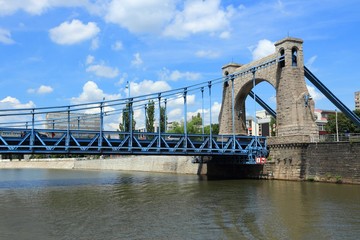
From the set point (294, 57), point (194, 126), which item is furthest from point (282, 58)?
point (194, 126)

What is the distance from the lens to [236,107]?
174ft

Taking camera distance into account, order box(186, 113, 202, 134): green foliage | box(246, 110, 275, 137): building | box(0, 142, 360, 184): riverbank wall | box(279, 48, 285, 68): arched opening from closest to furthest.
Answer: box(0, 142, 360, 184): riverbank wall → box(279, 48, 285, 68): arched opening → box(246, 110, 275, 137): building → box(186, 113, 202, 134): green foliage

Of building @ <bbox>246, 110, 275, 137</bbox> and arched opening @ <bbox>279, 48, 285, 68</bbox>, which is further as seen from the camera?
building @ <bbox>246, 110, 275, 137</bbox>

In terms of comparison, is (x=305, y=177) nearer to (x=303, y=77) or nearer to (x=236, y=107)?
(x=303, y=77)

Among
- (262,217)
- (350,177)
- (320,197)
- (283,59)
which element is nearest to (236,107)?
(283,59)

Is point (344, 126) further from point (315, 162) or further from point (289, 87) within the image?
point (315, 162)

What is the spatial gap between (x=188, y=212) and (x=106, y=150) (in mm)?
18286

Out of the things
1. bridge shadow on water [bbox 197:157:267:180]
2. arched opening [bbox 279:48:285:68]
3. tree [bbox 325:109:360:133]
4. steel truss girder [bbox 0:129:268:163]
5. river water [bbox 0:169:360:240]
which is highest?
arched opening [bbox 279:48:285:68]

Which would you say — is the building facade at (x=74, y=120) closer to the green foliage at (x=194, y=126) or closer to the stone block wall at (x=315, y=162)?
the green foliage at (x=194, y=126)

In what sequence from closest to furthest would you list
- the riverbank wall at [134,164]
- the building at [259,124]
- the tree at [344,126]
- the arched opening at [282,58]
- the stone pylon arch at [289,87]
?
1. the stone pylon arch at [289,87]
2. the arched opening at [282,58]
3. the riverbank wall at [134,164]
4. the tree at [344,126]
5. the building at [259,124]

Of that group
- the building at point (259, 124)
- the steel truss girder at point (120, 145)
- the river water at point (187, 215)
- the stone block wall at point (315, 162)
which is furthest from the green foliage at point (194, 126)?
the river water at point (187, 215)

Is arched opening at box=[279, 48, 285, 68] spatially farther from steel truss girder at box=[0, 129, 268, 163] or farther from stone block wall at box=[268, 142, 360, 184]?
stone block wall at box=[268, 142, 360, 184]

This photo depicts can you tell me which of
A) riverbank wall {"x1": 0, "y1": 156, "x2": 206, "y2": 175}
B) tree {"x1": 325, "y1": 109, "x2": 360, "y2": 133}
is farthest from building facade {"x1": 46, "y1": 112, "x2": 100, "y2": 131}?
tree {"x1": 325, "y1": 109, "x2": 360, "y2": 133}

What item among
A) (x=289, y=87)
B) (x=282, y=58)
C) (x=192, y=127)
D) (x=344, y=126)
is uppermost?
(x=282, y=58)
